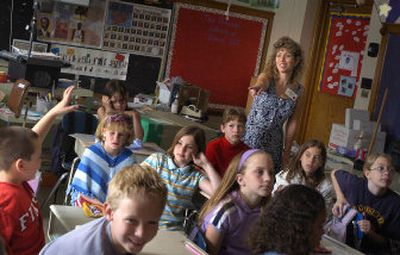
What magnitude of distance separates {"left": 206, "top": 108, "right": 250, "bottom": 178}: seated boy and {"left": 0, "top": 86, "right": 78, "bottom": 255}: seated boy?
1686 mm

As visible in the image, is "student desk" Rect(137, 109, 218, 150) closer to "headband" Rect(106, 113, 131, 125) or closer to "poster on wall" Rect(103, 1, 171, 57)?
"headband" Rect(106, 113, 131, 125)

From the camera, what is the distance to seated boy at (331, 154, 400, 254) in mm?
3252

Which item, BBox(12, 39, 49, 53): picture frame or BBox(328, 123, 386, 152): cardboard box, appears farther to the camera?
BBox(328, 123, 386, 152): cardboard box

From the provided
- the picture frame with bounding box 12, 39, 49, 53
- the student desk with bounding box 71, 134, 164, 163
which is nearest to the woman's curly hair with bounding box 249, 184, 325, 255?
the student desk with bounding box 71, 134, 164, 163

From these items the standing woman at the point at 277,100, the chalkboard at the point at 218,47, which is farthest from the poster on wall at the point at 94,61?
the standing woman at the point at 277,100

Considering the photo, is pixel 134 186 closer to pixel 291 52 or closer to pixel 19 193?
pixel 19 193

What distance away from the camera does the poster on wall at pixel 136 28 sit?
24.4 feet

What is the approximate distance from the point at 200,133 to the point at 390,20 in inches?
156

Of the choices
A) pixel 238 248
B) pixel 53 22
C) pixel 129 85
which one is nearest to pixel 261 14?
pixel 129 85

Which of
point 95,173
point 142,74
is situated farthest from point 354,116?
point 95,173

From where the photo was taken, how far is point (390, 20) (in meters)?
6.46

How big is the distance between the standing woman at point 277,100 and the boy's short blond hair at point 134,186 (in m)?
1.82

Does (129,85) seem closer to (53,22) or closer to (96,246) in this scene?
(53,22)

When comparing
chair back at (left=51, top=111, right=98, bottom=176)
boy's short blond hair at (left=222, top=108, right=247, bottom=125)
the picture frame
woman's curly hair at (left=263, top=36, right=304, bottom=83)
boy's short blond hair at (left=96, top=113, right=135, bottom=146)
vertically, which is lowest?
chair back at (left=51, top=111, right=98, bottom=176)
